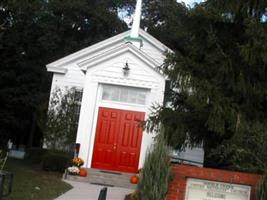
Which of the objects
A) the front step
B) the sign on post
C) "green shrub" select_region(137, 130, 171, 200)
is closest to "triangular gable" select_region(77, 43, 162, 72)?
the front step

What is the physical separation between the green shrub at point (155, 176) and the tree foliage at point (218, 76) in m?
2.60

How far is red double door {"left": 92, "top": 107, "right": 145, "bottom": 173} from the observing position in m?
19.6

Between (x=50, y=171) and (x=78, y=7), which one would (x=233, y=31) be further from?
(x=78, y=7)

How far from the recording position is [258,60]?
504 inches

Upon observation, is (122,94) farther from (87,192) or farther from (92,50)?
(87,192)

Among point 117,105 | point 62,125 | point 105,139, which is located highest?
point 117,105

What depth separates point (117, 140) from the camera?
1984 cm

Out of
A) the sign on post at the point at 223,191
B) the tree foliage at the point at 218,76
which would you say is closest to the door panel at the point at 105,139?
the tree foliage at the point at 218,76

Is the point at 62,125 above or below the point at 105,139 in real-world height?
above

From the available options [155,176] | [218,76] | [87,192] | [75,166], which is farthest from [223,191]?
[75,166]

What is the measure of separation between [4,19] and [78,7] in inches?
272

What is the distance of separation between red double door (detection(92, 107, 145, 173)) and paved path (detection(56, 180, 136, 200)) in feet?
10.4

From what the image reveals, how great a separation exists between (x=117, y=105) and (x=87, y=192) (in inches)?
247

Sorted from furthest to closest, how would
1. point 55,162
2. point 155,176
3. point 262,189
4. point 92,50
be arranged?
1. point 92,50
2. point 55,162
3. point 155,176
4. point 262,189
